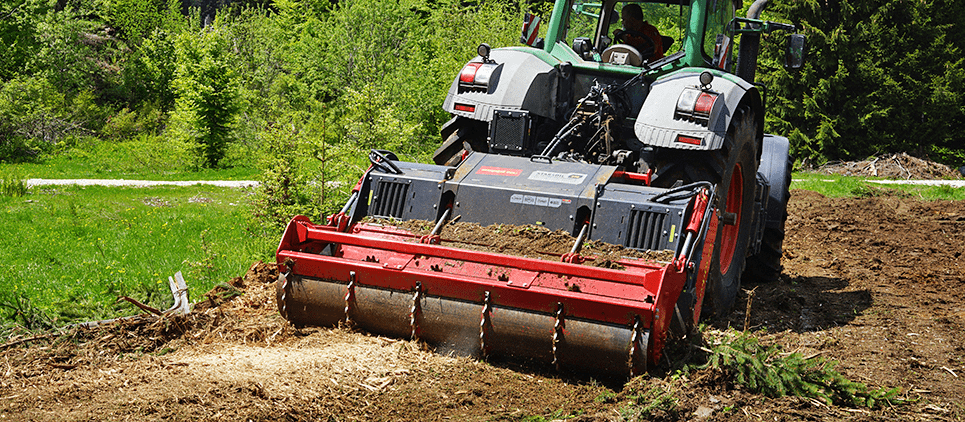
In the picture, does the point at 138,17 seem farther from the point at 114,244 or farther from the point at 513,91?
the point at 513,91

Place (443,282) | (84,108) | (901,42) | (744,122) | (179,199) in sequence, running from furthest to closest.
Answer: (84,108) < (901,42) < (179,199) < (744,122) < (443,282)

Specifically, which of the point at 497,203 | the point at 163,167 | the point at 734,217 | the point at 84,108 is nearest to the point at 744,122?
the point at 734,217

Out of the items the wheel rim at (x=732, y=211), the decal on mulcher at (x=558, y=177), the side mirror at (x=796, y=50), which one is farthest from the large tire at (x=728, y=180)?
the side mirror at (x=796, y=50)

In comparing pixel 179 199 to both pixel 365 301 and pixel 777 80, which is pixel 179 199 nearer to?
pixel 365 301

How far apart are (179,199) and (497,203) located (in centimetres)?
1075

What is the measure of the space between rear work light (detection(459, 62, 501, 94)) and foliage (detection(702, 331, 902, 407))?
272cm

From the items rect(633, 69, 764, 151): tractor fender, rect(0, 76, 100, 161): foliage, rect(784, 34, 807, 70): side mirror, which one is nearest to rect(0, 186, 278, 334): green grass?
rect(633, 69, 764, 151): tractor fender

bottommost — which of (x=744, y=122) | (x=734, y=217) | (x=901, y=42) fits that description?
(x=734, y=217)

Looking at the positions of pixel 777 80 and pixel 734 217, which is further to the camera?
pixel 777 80

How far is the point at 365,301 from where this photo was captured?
531cm

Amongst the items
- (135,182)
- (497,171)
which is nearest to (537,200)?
(497,171)

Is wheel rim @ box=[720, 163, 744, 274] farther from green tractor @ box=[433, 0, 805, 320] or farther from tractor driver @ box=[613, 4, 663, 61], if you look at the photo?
tractor driver @ box=[613, 4, 663, 61]

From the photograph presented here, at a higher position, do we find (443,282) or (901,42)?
(901,42)

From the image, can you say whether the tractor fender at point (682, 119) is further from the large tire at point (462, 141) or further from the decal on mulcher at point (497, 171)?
the large tire at point (462, 141)
